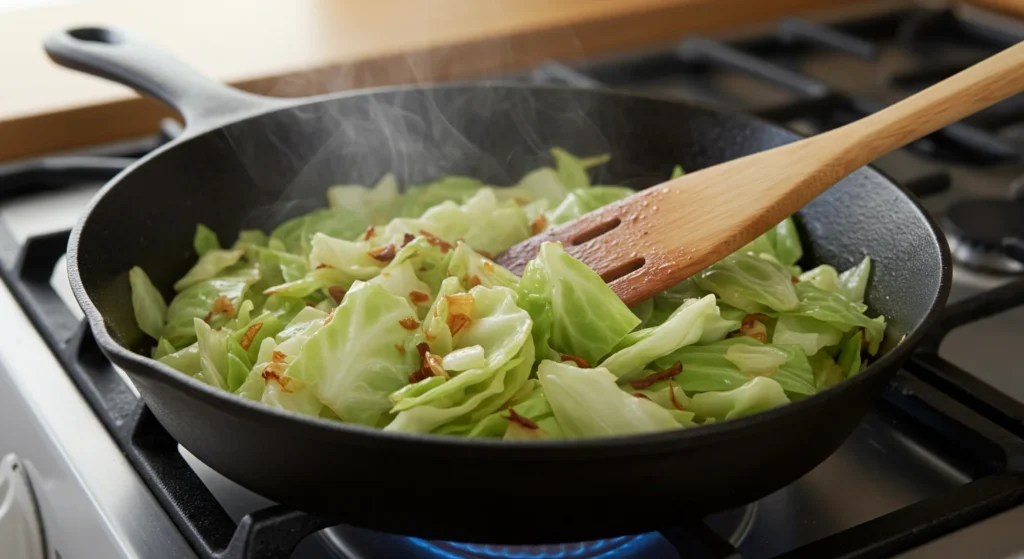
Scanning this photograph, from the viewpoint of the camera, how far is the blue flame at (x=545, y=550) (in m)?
1.03

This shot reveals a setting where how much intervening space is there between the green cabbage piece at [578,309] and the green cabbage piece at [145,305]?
1.61 ft

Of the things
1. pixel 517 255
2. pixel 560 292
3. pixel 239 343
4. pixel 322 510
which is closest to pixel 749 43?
pixel 517 255

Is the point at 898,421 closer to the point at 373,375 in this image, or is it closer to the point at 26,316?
the point at 373,375

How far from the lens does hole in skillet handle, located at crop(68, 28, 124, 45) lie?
5.21 ft

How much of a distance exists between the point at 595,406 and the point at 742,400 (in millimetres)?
150

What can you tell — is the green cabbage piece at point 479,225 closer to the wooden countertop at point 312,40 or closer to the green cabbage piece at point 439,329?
the green cabbage piece at point 439,329

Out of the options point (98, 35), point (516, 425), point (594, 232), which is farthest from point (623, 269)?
point (98, 35)

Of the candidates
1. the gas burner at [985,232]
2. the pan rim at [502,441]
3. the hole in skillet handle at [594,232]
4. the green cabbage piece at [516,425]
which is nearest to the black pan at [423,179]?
the pan rim at [502,441]

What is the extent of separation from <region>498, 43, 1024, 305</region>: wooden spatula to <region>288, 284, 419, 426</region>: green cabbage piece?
0.27 meters

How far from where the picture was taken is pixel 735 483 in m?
0.90

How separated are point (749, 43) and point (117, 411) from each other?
4.95 ft

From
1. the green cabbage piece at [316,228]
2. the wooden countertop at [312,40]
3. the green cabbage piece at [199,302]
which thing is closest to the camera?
the green cabbage piece at [199,302]

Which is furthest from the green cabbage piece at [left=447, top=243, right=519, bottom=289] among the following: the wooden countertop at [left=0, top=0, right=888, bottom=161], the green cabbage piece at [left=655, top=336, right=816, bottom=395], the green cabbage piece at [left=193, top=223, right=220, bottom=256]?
the wooden countertop at [left=0, top=0, right=888, bottom=161]

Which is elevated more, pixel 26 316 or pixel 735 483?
pixel 735 483
